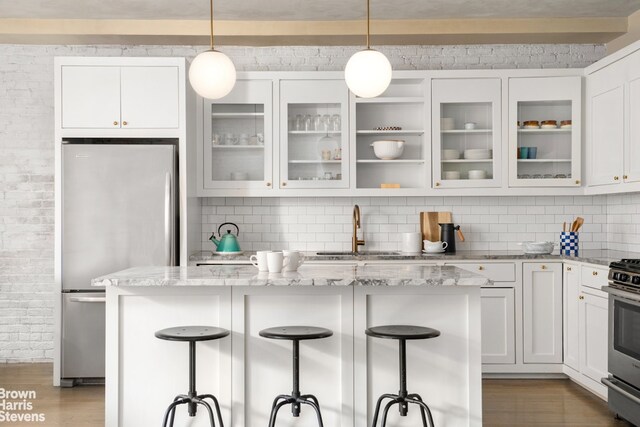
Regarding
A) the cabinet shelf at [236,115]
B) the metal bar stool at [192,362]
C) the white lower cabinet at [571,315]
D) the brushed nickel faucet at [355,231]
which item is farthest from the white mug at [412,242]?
the metal bar stool at [192,362]

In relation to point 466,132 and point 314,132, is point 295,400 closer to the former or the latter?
point 314,132

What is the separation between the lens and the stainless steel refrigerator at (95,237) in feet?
17.2

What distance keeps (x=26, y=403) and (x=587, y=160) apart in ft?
14.9

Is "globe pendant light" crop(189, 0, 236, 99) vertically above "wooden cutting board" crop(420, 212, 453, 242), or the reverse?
"globe pendant light" crop(189, 0, 236, 99)

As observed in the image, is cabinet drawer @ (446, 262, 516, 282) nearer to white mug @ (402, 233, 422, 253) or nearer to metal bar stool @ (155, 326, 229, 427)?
white mug @ (402, 233, 422, 253)

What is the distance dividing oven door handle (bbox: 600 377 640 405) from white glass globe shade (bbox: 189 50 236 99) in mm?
2865

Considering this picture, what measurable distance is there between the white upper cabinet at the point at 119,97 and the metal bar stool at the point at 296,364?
8.42ft

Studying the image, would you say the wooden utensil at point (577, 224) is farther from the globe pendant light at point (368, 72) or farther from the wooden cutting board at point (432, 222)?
the globe pendant light at point (368, 72)

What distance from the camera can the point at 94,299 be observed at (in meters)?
5.21

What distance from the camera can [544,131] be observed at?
5703 mm

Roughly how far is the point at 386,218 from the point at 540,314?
4.96ft

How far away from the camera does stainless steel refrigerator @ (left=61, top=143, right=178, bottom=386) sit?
17.2 ft

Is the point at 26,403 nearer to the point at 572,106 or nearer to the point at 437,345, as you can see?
the point at 437,345

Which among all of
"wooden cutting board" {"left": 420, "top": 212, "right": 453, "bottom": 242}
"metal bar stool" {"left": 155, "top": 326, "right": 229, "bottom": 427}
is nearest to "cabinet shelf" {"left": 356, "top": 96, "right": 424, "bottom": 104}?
"wooden cutting board" {"left": 420, "top": 212, "right": 453, "bottom": 242}
